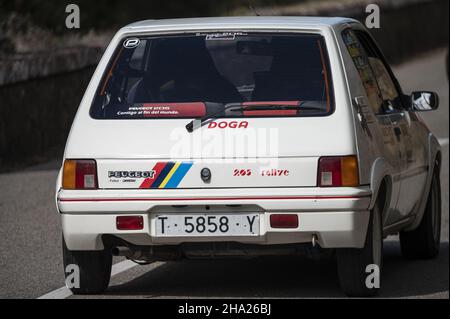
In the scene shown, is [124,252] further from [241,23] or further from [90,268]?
[241,23]

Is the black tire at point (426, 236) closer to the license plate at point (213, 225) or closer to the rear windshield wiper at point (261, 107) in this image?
the rear windshield wiper at point (261, 107)

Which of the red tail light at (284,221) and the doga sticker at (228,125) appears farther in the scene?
the doga sticker at (228,125)

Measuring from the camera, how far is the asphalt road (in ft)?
28.7

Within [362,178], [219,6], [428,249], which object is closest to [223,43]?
[362,178]

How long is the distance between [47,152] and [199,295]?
327 inches

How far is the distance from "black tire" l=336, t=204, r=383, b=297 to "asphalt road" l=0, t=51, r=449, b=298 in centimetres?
24

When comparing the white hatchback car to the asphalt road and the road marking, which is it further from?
the road marking

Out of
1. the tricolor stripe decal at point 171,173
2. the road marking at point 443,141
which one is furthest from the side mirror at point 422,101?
the road marking at point 443,141

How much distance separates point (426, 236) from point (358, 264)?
2.23m

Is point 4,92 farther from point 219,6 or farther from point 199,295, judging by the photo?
point 219,6

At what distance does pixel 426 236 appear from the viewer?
10367mm

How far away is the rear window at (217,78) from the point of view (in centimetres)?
820

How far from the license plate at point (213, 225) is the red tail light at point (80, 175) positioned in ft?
1.58

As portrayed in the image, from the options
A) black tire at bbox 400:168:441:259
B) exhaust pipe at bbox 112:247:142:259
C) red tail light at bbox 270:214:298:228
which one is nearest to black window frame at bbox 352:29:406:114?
black tire at bbox 400:168:441:259
